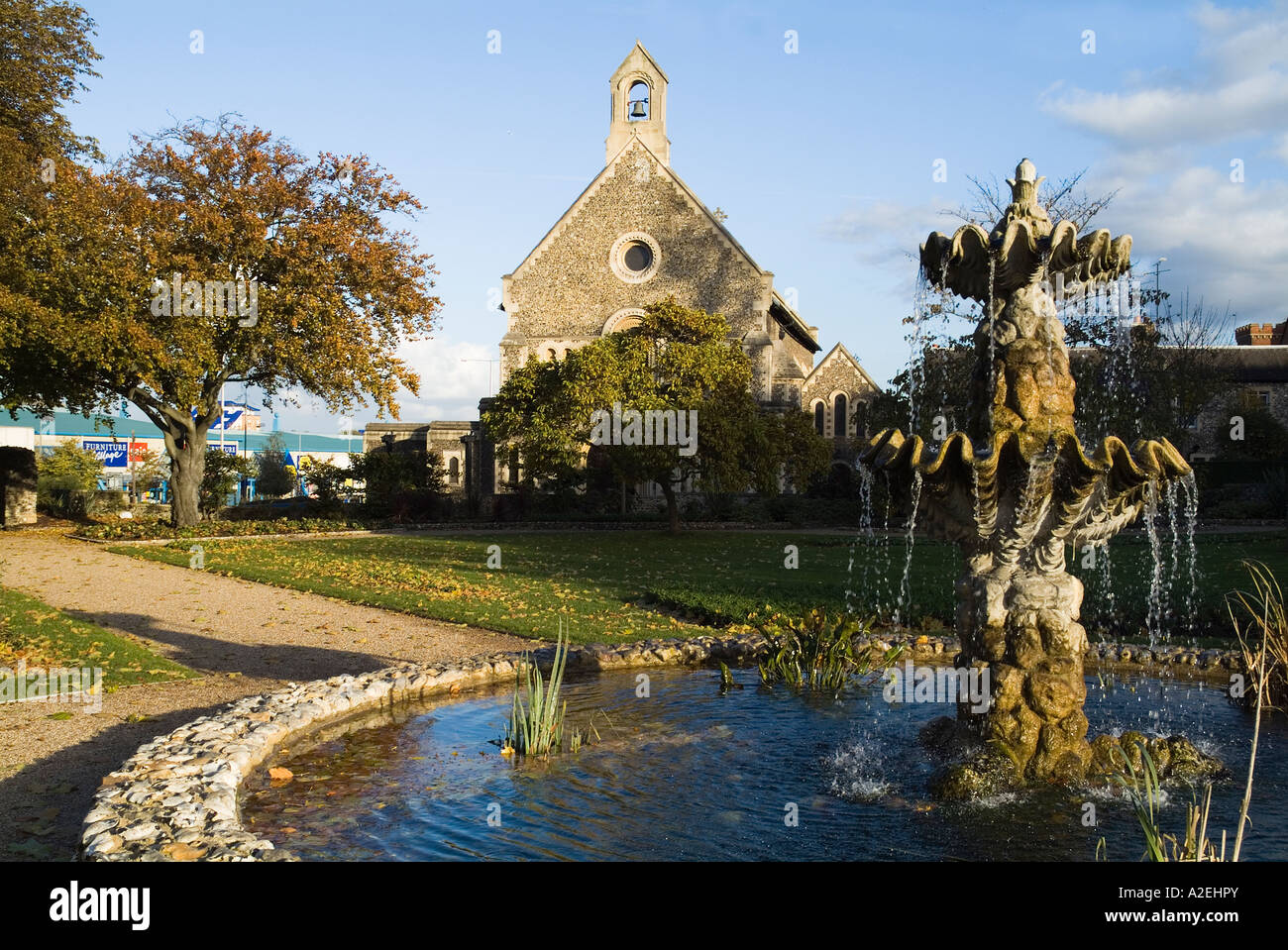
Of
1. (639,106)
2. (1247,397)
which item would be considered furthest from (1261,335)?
(639,106)

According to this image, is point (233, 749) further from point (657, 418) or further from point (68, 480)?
point (68, 480)

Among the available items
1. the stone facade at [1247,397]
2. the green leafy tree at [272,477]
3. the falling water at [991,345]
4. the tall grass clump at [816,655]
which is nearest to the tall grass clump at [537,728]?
the tall grass clump at [816,655]

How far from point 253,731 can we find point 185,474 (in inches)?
953

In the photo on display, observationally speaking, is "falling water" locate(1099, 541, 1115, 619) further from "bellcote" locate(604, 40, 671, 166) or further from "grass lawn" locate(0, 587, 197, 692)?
"bellcote" locate(604, 40, 671, 166)

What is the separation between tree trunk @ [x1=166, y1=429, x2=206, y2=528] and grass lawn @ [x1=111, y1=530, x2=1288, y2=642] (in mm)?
4665

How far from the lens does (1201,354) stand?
132ft

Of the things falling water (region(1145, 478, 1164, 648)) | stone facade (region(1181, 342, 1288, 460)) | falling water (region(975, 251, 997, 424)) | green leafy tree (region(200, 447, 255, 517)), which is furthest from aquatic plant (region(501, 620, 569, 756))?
stone facade (region(1181, 342, 1288, 460))

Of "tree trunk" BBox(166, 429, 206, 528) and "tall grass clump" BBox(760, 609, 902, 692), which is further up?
"tree trunk" BBox(166, 429, 206, 528)

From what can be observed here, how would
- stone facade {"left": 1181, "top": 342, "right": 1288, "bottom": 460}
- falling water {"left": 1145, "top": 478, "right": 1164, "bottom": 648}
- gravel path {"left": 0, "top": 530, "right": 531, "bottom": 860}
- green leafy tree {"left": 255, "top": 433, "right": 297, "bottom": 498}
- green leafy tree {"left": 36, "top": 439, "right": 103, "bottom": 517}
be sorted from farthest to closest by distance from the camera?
green leafy tree {"left": 255, "top": 433, "right": 297, "bottom": 498} < stone facade {"left": 1181, "top": 342, "right": 1288, "bottom": 460} < green leafy tree {"left": 36, "top": 439, "right": 103, "bottom": 517} < falling water {"left": 1145, "top": 478, "right": 1164, "bottom": 648} < gravel path {"left": 0, "top": 530, "right": 531, "bottom": 860}

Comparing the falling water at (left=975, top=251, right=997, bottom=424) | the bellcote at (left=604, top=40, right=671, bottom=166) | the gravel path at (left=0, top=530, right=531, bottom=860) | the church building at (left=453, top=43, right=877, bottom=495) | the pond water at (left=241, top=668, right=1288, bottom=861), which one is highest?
the bellcote at (left=604, top=40, right=671, bottom=166)

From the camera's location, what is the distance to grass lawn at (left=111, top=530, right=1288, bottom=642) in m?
13.2

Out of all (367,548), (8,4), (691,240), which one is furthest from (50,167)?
(691,240)

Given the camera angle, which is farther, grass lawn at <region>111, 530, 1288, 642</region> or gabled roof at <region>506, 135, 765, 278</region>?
gabled roof at <region>506, 135, 765, 278</region>
